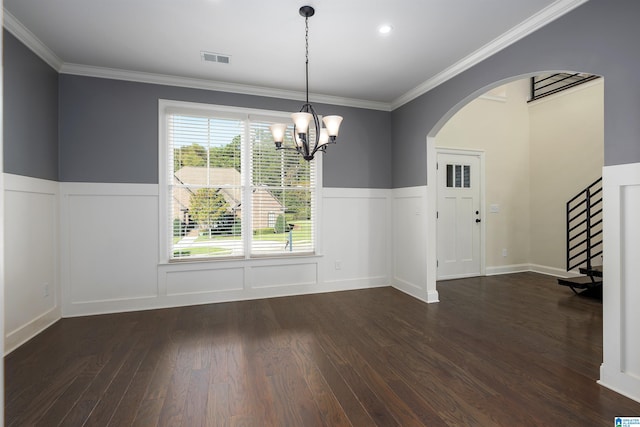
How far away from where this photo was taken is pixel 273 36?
304cm

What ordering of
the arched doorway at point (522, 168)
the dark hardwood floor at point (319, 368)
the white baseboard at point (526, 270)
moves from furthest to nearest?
the white baseboard at point (526, 270) < the arched doorway at point (522, 168) < the dark hardwood floor at point (319, 368)

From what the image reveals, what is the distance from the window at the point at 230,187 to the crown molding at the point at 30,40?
1.06 meters

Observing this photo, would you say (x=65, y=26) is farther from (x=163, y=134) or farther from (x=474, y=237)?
(x=474, y=237)

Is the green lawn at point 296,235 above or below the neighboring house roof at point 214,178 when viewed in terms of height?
below

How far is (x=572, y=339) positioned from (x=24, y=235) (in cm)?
510

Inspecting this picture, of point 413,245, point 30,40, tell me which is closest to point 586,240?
point 413,245

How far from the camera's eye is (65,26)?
2.87 metres

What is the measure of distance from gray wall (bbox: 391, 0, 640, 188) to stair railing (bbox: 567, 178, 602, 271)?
2779 millimetres

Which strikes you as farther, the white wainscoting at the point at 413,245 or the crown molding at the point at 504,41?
the white wainscoting at the point at 413,245

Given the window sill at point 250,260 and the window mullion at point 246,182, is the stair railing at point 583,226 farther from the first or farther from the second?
the window mullion at point 246,182

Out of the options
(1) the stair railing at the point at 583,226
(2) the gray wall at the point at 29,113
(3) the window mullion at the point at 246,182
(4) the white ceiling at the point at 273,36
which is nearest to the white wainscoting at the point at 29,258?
(2) the gray wall at the point at 29,113

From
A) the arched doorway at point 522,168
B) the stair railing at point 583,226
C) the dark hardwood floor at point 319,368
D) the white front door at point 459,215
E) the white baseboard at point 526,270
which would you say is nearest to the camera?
the dark hardwood floor at point 319,368

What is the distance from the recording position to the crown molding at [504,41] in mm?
2527

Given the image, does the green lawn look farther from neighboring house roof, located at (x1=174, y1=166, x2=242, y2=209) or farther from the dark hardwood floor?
the dark hardwood floor
